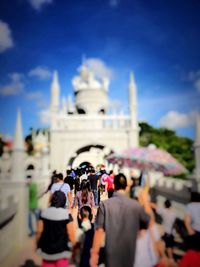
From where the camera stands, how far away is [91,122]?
7.07ft

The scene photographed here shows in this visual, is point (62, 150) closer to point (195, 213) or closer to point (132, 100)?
point (132, 100)

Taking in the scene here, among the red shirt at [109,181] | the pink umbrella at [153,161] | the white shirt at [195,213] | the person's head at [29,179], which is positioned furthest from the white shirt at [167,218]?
the person's head at [29,179]

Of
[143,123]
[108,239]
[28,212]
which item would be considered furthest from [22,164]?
[143,123]

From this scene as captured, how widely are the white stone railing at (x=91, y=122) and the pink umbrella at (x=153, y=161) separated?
0.27 m

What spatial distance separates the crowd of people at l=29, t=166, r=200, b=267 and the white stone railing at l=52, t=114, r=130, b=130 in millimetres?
503

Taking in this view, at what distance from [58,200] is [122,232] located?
18.6 inches

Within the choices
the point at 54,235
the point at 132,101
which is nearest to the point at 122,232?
the point at 54,235

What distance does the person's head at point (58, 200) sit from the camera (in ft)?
5.99

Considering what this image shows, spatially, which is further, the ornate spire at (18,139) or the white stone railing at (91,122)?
the white stone railing at (91,122)

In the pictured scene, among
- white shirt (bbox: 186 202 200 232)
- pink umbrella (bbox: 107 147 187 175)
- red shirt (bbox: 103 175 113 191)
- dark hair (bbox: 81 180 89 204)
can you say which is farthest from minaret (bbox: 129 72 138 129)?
white shirt (bbox: 186 202 200 232)

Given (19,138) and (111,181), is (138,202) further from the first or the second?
(19,138)

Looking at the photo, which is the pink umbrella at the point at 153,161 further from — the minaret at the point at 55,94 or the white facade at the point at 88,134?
the minaret at the point at 55,94

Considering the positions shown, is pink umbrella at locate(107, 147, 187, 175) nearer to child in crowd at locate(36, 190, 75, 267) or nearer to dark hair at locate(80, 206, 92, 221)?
dark hair at locate(80, 206, 92, 221)

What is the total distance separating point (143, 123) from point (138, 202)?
635mm
